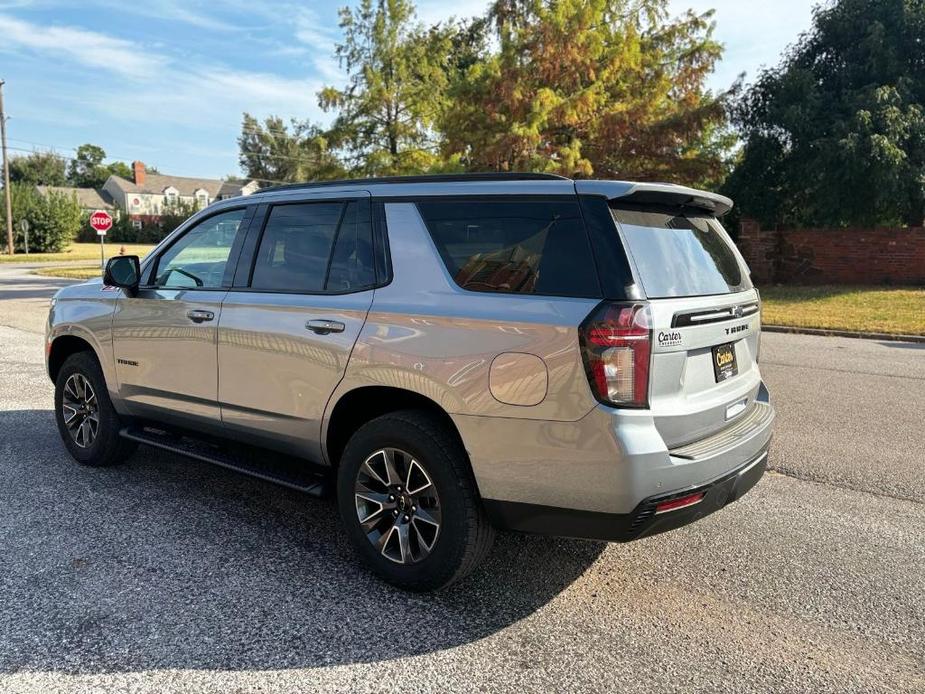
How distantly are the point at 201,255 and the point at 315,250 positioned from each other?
1026mm

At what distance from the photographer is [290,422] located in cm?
376

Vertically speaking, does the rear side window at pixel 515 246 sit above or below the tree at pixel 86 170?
below

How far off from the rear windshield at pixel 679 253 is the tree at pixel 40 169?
349ft

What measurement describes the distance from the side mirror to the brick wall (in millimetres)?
19465

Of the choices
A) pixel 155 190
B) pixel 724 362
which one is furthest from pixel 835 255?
pixel 155 190

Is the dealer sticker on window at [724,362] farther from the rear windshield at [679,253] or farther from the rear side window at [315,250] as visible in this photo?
the rear side window at [315,250]

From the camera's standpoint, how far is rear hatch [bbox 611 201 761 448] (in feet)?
9.53

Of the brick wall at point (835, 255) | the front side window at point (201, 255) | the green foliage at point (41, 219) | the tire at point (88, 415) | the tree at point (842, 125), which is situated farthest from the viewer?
the green foliage at point (41, 219)

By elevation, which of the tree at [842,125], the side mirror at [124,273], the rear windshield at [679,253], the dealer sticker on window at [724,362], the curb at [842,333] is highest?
the tree at [842,125]

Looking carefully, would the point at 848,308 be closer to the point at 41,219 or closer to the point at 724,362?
the point at 724,362

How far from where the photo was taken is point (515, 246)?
3105mm

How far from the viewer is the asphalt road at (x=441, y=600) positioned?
8.94ft

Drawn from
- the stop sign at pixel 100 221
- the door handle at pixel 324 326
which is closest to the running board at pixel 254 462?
the door handle at pixel 324 326

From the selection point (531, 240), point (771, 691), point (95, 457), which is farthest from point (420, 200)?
point (95, 457)
